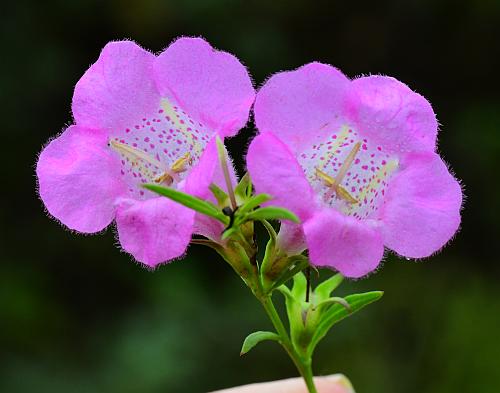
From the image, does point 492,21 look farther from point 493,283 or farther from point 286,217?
point 286,217

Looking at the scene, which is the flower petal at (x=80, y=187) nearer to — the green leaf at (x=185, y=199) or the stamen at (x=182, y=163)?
the stamen at (x=182, y=163)

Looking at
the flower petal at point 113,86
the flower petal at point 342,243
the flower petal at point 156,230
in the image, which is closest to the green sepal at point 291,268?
the flower petal at point 342,243

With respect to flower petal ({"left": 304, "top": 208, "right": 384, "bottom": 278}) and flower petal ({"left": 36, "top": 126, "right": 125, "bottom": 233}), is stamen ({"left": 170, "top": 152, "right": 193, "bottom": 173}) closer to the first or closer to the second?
flower petal ({"left": 36, "top": 126, "right": 125, "bottom": 233})

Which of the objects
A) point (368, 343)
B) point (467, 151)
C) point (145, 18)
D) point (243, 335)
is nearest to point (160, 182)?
point (243, 335)

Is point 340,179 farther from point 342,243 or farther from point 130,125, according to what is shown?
point 130,125

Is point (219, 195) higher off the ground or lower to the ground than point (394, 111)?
lower

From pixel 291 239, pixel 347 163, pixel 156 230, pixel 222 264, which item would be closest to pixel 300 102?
pixel 347 163
